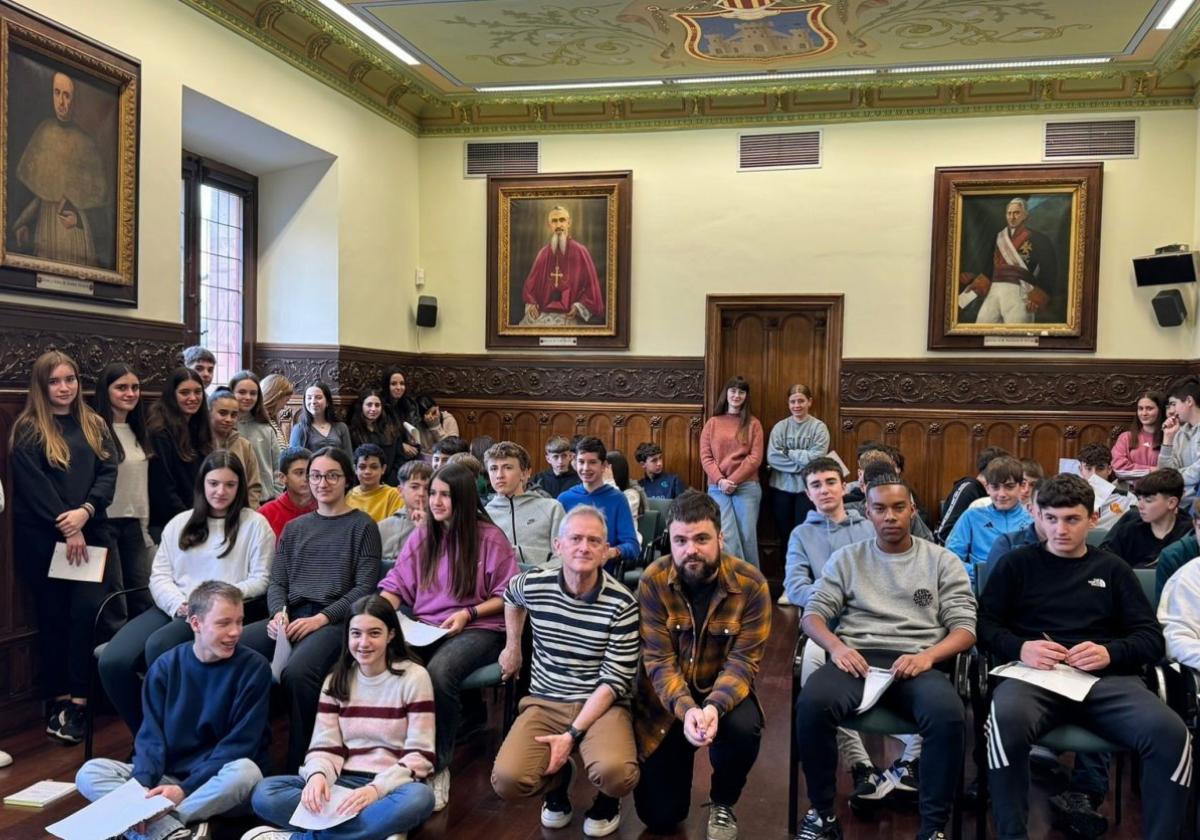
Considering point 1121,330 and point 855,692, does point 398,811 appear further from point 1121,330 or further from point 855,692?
point 1121,330

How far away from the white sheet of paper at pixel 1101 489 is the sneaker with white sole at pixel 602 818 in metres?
4.01

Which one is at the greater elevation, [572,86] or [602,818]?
[572,86]

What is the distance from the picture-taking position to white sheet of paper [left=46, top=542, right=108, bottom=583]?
167 inches

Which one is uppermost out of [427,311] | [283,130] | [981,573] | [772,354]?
[283,130]

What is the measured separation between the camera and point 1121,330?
7.55 metres

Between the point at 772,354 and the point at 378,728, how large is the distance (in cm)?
597

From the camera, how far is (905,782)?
3.55m

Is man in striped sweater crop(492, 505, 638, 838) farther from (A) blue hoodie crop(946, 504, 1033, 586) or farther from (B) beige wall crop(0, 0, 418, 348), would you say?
(B) beige wall crop(0, 0, 418, 348)

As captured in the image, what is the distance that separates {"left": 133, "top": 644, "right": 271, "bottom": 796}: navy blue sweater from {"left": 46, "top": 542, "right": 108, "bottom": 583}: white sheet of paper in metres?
1.37

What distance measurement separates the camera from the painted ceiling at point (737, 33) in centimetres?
600

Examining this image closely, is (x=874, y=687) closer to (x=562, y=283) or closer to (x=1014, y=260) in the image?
(x=1014, y=260)

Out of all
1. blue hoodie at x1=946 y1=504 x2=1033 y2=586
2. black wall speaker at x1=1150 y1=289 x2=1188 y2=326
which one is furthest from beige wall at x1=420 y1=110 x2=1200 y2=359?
blue hoodie at x1=946 y1=504 x2=1033 y2=586

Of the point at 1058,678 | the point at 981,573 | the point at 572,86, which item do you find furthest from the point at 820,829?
the point at 572,86

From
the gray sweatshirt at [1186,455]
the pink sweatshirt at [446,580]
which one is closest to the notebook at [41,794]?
the pink sweatshirt at [446,580]
